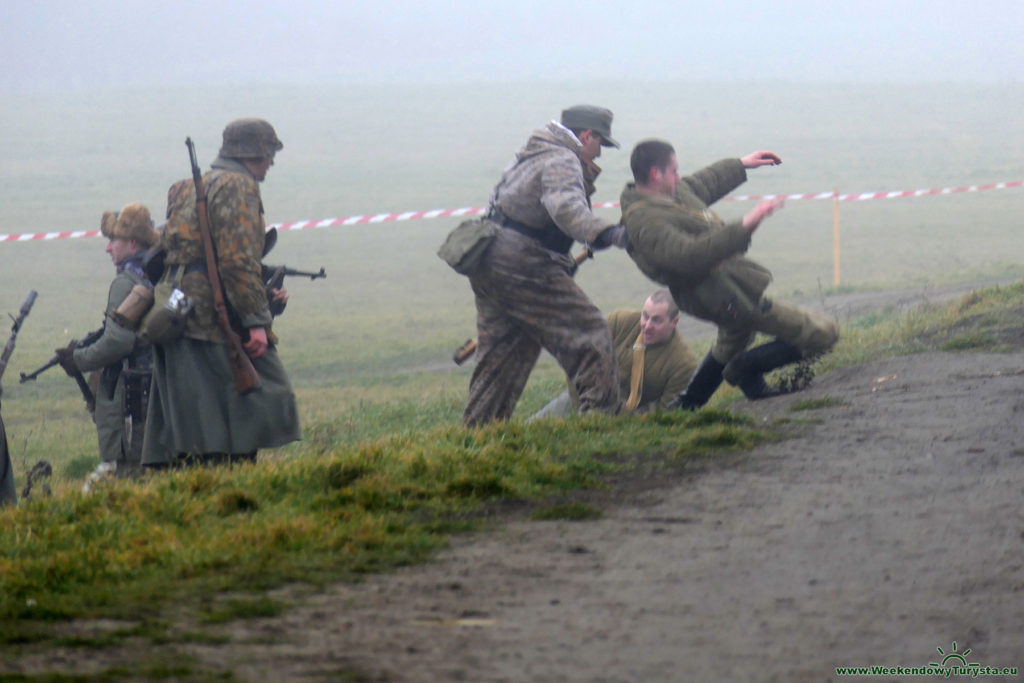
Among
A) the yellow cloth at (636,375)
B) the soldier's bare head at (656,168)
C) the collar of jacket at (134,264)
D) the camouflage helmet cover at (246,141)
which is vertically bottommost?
the yellow cloth at (636,375)

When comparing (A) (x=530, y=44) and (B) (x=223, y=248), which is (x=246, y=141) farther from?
(A) (x=530, y=44)

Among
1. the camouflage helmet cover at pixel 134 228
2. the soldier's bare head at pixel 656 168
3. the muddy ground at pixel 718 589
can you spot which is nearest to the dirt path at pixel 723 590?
the muddy ground at pixel 718 589

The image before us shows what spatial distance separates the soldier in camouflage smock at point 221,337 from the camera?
6.98m

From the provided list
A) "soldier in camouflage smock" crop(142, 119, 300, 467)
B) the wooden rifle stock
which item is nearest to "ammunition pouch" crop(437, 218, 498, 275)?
"soldier in camouflage smock" crop(142, 119, 300, 467)

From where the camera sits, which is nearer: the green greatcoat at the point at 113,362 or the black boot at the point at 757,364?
the green greatcoat at the point at 113,362

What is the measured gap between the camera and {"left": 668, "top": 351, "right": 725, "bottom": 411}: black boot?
7977mm

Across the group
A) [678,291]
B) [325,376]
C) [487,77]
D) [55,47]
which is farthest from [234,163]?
[55,47]

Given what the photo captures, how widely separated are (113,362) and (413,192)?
103 feet

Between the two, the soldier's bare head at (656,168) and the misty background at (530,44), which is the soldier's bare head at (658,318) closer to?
the soldier's bare head at (656,168)

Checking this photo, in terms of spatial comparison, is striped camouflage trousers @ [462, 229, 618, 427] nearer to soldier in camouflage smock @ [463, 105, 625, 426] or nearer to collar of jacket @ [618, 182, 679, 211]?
soldier in camouflage smock @ [463, 105, 625, 426]

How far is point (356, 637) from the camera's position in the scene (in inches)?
155

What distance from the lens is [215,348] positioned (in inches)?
279

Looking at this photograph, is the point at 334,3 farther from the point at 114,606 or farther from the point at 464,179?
the point at 114,606

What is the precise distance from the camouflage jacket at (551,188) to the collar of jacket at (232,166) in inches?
51.7
